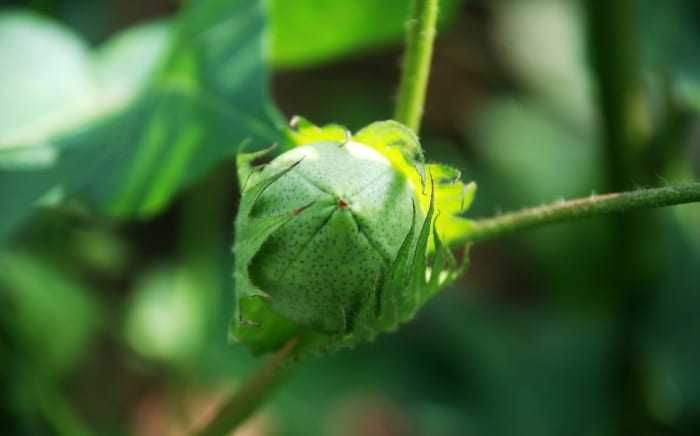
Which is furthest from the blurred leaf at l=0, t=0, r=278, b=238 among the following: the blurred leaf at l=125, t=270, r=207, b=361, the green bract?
the blurred leaf at l=125, t=270, r=207, b=361

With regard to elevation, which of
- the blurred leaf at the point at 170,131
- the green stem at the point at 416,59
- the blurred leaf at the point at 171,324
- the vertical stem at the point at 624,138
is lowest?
the blurred leaf at the point at 171,324

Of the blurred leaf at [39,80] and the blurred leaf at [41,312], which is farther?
the blurred leaf at [41,312]

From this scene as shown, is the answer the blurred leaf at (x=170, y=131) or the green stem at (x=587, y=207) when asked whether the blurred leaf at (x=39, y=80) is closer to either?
the blurred leaf at (x=170, y=131)

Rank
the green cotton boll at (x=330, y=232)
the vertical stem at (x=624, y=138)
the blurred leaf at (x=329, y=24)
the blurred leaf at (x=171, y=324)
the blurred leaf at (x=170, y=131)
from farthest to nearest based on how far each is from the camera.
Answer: the blurred leaf at (x=171, y=324), the blurred leaf at (x=329, y=24), the vertical stem at (x=624, y=138), the blurred leaf at (x=170, y=131), the green cotton boll at (x=330, y=232)

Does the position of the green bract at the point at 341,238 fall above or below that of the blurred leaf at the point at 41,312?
above

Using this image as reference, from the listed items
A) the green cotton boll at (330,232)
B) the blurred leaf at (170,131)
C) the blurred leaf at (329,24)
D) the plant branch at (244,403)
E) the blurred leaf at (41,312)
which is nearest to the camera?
the green cotton boll at (330,232)

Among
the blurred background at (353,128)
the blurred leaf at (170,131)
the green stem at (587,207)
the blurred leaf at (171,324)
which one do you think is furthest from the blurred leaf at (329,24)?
the green stem at (587,207)

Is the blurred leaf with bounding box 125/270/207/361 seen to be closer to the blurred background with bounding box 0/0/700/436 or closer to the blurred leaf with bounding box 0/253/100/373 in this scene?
the blurred background with bounding box 0/0/700/436

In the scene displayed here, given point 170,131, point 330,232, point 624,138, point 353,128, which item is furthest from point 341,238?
point 353,128

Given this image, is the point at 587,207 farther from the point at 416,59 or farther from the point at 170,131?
the point at 170,131
